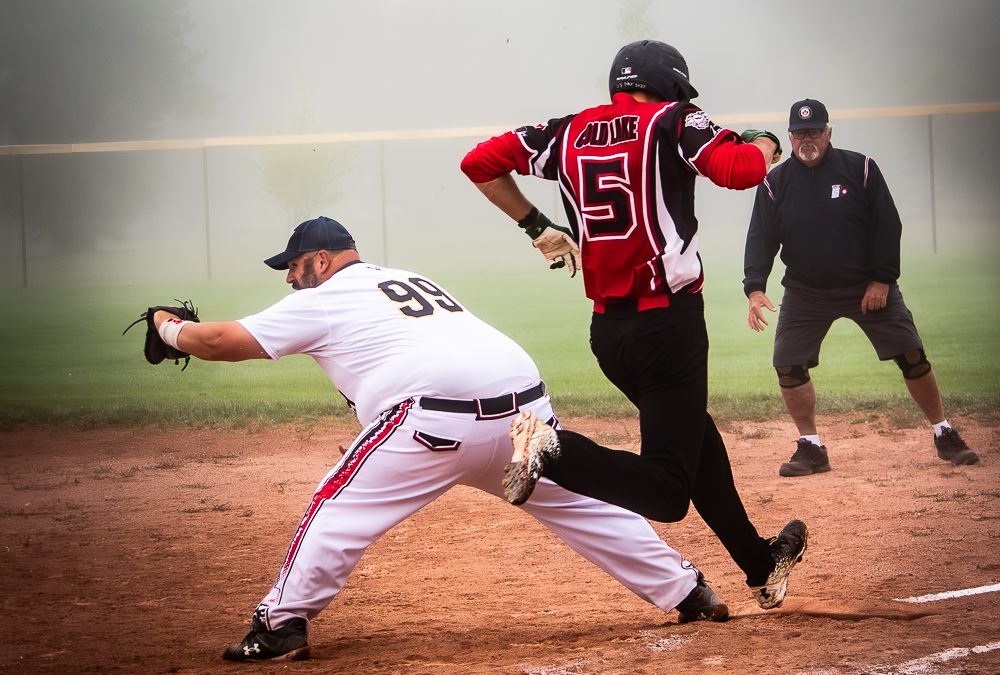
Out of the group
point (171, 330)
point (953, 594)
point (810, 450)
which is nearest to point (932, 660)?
point (953, 594)

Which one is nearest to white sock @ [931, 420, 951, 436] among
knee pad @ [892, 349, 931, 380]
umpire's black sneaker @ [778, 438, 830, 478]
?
knee pad @ [892, 349, 931, 380]

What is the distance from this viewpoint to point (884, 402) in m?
9.28

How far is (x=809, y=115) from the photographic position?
6758 millimetres

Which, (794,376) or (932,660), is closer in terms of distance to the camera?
(932,660)

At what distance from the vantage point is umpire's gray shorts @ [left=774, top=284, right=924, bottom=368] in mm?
6816

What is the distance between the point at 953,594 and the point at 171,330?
302 centimetres

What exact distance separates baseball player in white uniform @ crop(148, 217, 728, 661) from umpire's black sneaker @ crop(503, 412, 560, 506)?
1.39 ft

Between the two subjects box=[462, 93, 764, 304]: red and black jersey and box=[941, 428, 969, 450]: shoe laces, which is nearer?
box=[462, 93, 764, 304]: red and black jersey

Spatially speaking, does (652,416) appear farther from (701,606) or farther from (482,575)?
(482,575)

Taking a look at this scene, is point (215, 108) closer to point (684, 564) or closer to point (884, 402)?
point (884, 402)

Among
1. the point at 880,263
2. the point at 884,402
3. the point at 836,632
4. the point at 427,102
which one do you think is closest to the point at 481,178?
the point at 836,632

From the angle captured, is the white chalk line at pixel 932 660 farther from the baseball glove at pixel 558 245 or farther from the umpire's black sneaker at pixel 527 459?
the baseball glove at pixel 558 245

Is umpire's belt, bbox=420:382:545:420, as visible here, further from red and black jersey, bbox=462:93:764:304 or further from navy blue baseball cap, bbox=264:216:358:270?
navy blue baseball cap, bbox=264:216:358:270

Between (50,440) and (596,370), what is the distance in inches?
187
